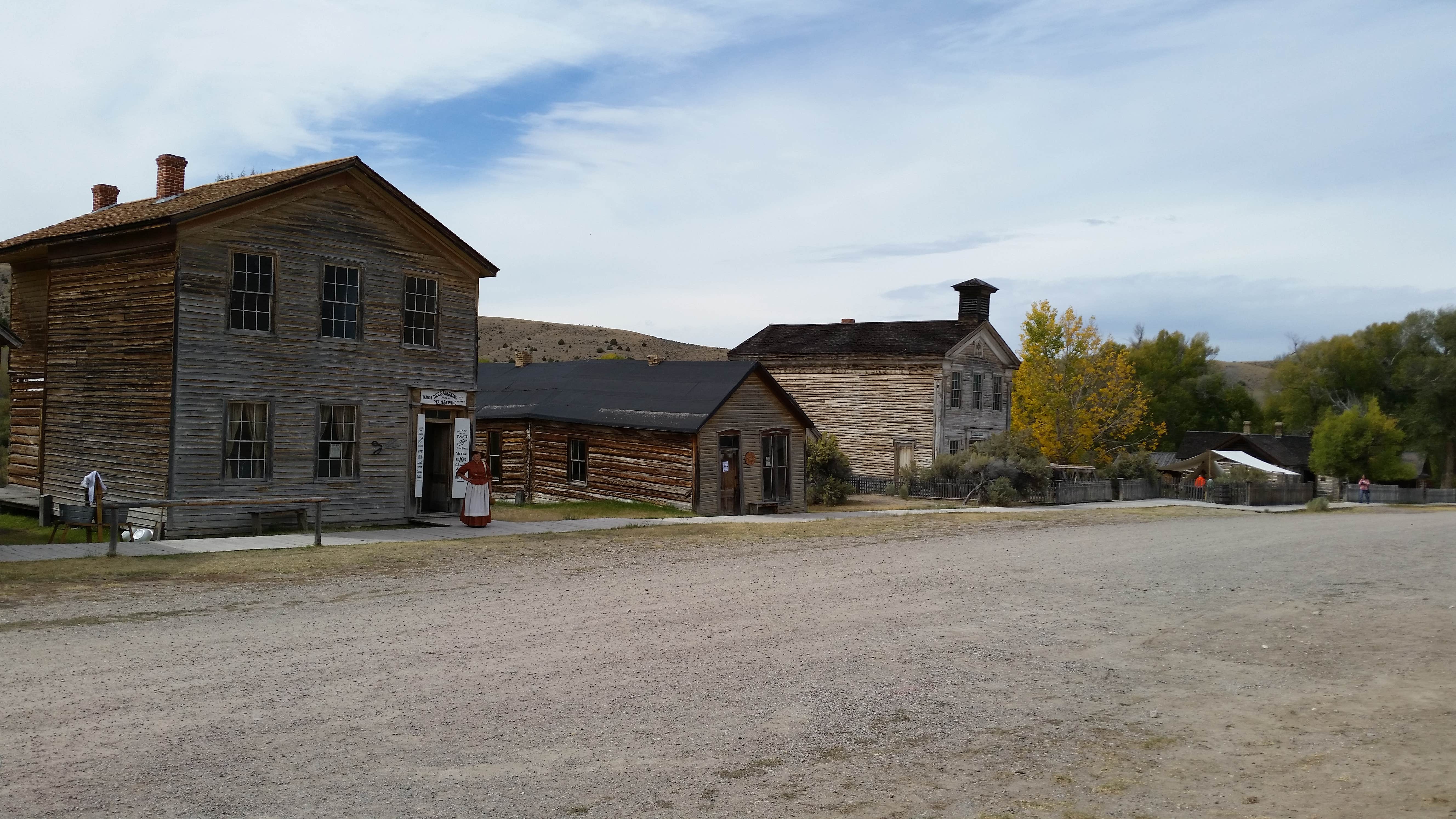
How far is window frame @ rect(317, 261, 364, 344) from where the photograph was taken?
2234 centimetres

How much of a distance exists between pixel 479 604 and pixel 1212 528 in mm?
21864

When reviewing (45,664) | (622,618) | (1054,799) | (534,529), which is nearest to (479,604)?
(622,618)

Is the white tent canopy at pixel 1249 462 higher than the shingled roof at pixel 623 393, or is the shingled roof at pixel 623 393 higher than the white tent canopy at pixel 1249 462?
the shingled roof at pixel 623 393

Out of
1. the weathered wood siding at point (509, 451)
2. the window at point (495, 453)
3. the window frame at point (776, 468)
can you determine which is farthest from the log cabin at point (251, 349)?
the window frame at point (776, 468)

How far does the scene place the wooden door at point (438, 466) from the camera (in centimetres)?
2530

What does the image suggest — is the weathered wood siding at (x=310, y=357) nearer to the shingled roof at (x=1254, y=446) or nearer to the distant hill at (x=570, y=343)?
the shingled roof at (x=1254, y=446)

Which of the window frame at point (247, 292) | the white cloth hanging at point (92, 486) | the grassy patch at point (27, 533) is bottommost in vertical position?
the grassy patch at point (27, 533)

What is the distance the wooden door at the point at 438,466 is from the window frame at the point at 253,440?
13.1ft

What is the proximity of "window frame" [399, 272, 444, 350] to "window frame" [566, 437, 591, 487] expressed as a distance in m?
8.36

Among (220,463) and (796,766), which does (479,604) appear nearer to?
(796,766)

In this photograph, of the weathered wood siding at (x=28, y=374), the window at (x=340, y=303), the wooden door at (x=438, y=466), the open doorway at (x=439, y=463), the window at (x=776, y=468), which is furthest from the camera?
the window at (x=776, y=468)

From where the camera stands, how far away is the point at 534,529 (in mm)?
23047

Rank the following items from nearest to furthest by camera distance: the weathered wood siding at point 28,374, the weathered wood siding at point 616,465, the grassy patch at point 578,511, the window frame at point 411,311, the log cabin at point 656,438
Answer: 1. the window frame at point 411,311
2. the weathered wood siding at point 28,374
3. the grassy patch at point 578,511
4. the weathered wood siding at point 616,465
5. the log cabin at point 656,438

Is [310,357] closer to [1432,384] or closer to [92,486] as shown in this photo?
[92,486]
